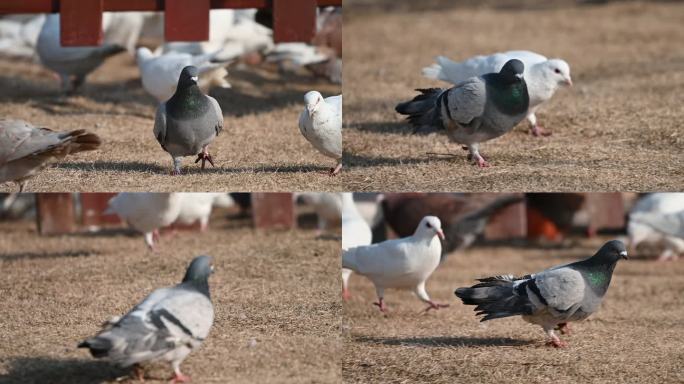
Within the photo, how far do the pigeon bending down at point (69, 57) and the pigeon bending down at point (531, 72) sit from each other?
2716mm

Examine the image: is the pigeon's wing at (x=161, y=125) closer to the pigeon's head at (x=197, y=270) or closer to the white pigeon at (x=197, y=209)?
the pigeon's head at (x=197, y=270)

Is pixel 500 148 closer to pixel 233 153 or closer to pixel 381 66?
pixel 233 153

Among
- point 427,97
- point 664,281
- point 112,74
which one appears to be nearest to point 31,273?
point 427,97

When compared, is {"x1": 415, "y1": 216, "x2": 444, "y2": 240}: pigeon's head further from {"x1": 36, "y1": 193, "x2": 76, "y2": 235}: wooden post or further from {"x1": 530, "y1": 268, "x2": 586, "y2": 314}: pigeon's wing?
{"x1": 36, "y1": 193, "x2": 76, "y2": 235}: wooden post

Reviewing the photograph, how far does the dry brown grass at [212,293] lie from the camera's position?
4.77 metres

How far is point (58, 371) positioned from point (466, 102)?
262cm

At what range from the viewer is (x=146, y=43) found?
415 inches

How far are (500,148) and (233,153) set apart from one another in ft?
5.40

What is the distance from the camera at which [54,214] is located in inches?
316

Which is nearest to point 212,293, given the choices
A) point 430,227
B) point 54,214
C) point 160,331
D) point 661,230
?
point 430,227

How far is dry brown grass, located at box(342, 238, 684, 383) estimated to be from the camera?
Result: 4863 millimetres

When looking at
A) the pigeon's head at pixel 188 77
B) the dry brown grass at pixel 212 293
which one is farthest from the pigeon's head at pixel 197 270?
the pigeon's head at pixel 188 77

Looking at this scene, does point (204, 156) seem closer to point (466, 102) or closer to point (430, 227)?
point (430, 227)

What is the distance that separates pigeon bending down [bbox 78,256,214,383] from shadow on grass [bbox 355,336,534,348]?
1109 millimetres
